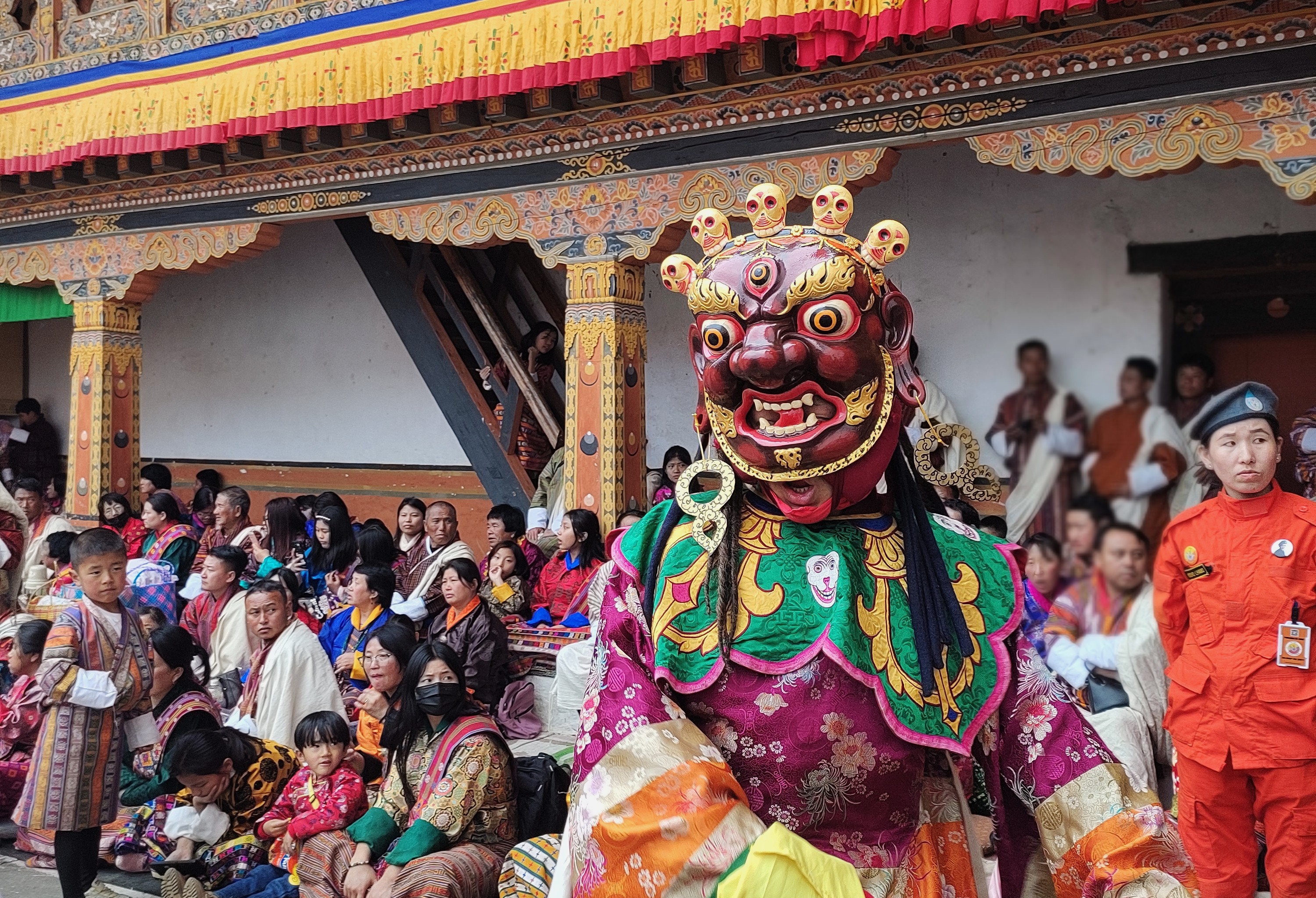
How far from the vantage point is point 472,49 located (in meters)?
6.18

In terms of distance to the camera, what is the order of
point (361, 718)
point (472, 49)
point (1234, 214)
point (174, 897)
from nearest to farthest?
point (1234, 214), point (174, 897), point (361, 718), point (472, 49)

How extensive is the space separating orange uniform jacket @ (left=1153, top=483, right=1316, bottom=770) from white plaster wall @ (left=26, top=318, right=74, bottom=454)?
1240 centimetres

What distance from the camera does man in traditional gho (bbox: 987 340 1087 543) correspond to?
618mm

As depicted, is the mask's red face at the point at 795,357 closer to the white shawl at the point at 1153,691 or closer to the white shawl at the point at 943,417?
the white shawl at the point at 943,417

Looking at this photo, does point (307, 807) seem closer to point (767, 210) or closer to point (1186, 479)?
point (767, 210)

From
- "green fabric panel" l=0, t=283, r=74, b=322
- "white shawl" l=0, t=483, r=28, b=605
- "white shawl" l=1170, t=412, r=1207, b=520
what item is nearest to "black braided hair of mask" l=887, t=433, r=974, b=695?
"white shawl" l=1170, t=412, r=1207, b=520

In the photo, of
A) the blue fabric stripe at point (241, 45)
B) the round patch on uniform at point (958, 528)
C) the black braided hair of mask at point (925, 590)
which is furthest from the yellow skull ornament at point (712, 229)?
the blue fabric stripe at point (241, 45)

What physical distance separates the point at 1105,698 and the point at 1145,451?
278 centimetres

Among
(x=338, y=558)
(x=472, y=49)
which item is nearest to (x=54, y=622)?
(x=338, y=558)

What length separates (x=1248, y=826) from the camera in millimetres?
3072

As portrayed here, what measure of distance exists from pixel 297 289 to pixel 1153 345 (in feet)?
36.2

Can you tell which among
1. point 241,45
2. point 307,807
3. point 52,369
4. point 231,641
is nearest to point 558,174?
point 241,45

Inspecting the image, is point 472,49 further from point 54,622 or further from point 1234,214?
point 1234,214

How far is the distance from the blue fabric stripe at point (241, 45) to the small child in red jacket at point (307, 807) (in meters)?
4.05
